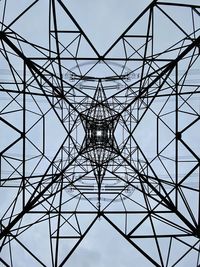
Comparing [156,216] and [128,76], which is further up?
[128,76]

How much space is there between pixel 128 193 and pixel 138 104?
16.7 ft

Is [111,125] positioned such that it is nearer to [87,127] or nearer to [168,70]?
[87,127]

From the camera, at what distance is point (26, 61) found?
14.7m

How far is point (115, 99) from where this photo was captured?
21203 millimetres

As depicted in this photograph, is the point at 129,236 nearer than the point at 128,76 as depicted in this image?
Yes

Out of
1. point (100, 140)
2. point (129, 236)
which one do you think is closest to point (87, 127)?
point (100, 140)

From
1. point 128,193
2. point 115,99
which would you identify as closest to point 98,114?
point 115,99

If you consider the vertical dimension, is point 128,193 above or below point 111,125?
below

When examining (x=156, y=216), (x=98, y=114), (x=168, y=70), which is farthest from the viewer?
(x=98, y=114)

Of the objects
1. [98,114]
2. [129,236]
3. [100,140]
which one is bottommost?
[129,236]

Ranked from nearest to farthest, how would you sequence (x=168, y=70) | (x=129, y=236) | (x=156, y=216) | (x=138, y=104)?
(x=129, y=236) < (x=156, y=216) < (x=168, y=70) < (x=138, y=104)

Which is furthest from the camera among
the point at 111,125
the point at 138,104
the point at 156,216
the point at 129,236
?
the point at 111,125

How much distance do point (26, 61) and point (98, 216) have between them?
A: 6.45 metres

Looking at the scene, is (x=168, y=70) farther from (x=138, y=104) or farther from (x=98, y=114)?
(x=98, y=114)
